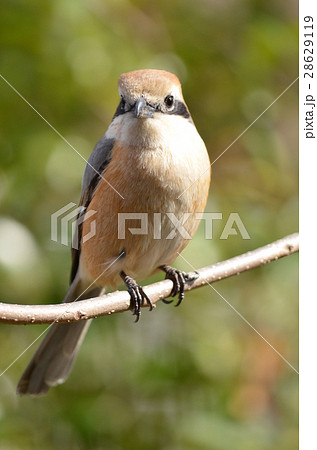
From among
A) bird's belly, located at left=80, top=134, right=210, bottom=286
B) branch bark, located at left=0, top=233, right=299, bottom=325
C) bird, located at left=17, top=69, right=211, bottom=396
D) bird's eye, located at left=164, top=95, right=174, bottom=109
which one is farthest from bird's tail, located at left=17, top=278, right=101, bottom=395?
bird's eye, located at left=164, top=95, right=174, bottom=109

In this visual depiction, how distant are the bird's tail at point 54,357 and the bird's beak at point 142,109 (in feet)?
2.80

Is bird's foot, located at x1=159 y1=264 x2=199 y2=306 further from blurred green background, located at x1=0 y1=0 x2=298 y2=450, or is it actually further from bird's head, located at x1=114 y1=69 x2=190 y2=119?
bird's head, located at x1=114 y1=69 x2=190 y2=119

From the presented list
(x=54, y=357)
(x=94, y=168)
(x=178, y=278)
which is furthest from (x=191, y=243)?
(x=54, y=357)

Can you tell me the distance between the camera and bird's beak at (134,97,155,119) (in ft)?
6.37

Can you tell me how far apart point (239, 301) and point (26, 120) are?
1.09m

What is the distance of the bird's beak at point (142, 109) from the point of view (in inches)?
76.5

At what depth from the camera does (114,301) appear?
6.37 ft

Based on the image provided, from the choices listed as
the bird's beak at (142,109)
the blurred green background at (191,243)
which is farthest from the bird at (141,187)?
the blurred green background at (191,243)

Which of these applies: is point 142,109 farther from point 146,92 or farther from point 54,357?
point 54,357

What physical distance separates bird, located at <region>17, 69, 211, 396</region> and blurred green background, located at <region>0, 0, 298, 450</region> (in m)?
0.11

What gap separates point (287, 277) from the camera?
2.55 meters

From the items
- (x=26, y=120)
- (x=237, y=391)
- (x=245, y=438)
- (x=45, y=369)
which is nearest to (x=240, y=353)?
(x=237, y=391)

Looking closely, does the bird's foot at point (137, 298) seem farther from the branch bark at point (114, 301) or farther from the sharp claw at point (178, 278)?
the sharp claw at point (178, 278)

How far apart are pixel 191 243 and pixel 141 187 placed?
1.18ft
